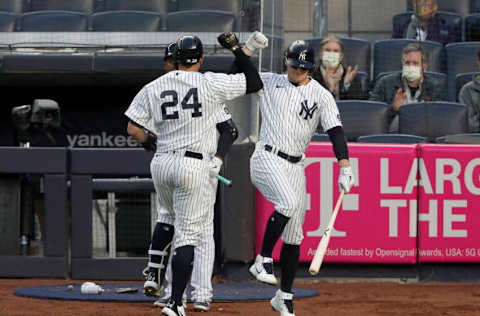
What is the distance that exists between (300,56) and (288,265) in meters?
1.37

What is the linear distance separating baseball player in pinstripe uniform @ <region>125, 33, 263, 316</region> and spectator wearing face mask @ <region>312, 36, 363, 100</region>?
3.40 metres

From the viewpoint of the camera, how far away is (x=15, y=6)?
34.0 ft

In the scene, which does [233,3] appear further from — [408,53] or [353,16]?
[408,53]


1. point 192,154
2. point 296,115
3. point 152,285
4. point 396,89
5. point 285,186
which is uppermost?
point 396,89

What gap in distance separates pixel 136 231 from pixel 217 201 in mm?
793

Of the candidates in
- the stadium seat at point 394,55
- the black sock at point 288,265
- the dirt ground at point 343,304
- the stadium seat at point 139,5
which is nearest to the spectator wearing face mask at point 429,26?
the stadium seat at point 394,55

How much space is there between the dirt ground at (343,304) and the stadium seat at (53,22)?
3.40 metres

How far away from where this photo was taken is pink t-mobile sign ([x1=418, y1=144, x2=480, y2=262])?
26.9ft

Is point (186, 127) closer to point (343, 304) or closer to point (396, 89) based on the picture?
point (343, 304)

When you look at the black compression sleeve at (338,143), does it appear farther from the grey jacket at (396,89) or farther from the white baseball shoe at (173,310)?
the grey jacket at (396,89)

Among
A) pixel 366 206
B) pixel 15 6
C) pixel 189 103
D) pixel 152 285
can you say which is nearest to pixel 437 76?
pixel 366 206

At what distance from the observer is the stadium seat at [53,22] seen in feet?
33.7

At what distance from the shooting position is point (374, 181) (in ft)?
26.9

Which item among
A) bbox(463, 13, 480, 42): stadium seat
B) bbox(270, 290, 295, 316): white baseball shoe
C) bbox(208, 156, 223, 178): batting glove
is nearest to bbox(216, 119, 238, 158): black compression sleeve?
bbox(208, 156, 223, 178): batting glove
